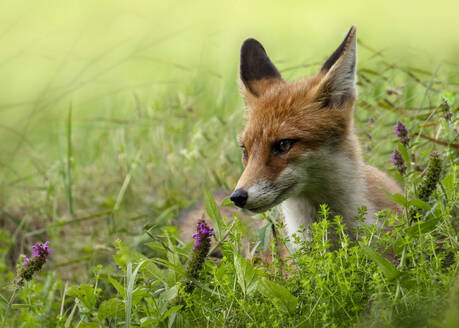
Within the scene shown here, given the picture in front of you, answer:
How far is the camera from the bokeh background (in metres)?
5.75

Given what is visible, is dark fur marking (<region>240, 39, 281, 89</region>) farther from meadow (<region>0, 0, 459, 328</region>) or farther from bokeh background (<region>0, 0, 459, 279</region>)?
bokeh background (<region>0, 0, 459, 279</region>)

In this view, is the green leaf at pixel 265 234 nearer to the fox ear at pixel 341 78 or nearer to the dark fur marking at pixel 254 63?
the fox ear at pixel 341 78

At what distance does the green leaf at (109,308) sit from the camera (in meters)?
2.70

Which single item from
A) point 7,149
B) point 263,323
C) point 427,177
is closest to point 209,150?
point 7,149

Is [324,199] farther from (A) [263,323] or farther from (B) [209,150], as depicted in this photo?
(B) [209,150]

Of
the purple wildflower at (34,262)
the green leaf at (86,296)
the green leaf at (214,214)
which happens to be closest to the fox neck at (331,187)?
the green leaf at (214,214)

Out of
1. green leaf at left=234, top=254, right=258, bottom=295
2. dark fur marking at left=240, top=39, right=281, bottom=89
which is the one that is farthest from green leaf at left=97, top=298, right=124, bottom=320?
dark fur marking at left=240, top=39, right=281, bottom=89

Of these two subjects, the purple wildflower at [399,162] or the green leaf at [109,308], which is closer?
the green leaf at [109,308]

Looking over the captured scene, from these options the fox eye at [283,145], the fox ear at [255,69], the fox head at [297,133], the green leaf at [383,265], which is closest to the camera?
the green leaf at [383,265]

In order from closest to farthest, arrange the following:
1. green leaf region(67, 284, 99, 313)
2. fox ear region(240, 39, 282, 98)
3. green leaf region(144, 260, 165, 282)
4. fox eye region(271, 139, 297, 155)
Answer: green leaf region(67, 284, 99, 313)
green leaf region(144, 260, 165, 282)
fox eye region(271, 139, 297, 155)
fox ear region(240, 39, 282, 98)

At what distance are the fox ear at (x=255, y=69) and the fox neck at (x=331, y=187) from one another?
0.93m

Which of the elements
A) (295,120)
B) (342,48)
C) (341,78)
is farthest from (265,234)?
(342,48)

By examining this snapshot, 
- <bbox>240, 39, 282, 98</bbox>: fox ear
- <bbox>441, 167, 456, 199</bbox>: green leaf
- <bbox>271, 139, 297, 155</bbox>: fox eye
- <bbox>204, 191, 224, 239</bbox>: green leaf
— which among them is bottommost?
<bbox>204, 191, 224, 239</bbox>: green leaf

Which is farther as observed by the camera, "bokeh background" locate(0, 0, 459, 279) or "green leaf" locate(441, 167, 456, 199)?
"bokeh background" locate(0, 0, 459, 279)
